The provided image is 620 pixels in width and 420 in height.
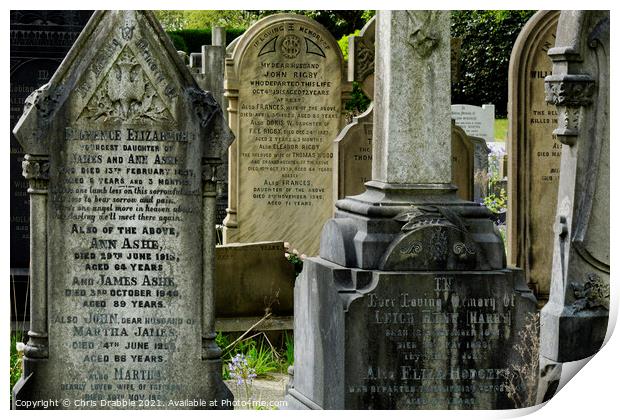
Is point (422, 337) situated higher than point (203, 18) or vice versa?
point (203, 18)

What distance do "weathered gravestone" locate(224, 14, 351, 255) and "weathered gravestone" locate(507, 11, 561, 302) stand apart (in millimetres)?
2876

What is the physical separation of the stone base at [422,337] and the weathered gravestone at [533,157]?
325 centimetres

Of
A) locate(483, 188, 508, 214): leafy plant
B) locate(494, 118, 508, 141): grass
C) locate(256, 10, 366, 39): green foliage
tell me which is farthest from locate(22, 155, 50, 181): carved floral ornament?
locate(494, 118, 508, 141): grass

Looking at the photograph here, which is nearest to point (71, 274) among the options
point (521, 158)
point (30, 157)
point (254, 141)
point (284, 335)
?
point (30, 157)

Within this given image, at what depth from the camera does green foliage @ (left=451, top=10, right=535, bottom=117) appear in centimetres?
2447

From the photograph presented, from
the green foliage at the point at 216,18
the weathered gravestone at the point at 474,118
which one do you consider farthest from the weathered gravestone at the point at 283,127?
the green foliage at the point at 216,18

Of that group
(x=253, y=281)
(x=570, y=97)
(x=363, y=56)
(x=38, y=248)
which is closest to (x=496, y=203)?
(x=363, y=56)

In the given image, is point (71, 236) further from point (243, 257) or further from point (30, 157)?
point (243, 257)

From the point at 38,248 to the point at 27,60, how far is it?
12.4ft

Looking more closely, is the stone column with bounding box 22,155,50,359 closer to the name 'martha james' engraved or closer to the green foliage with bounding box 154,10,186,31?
the name 'martha james' engraved

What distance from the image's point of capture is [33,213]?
834 cm

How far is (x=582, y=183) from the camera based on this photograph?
9.20m

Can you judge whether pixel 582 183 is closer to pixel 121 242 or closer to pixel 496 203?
pixel 121 242

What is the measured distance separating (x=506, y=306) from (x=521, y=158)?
3.54 m
